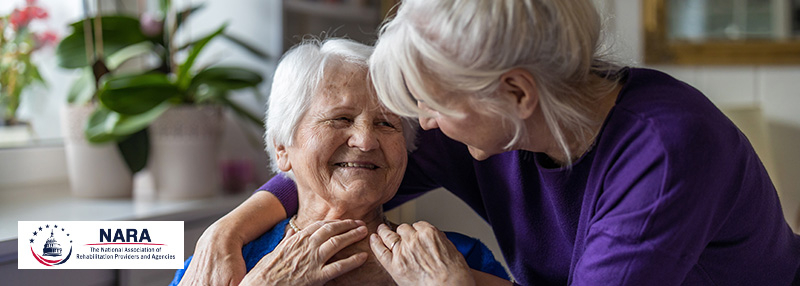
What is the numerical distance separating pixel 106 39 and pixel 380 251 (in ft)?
4.10

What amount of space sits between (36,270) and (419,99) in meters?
0.84

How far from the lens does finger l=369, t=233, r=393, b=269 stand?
0.95 metres

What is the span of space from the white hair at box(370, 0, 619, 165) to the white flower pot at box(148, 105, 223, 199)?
106 centimetres

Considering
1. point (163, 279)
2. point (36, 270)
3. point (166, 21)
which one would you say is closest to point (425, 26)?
point (36, 270)

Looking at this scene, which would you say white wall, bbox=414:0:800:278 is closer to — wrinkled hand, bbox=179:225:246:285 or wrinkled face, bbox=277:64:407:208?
wrinkled face, bbox=277:64:407:208

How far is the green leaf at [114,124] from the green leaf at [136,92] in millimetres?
27

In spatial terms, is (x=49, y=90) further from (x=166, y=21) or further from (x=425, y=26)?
(x=425, y=26)

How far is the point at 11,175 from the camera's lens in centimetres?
174

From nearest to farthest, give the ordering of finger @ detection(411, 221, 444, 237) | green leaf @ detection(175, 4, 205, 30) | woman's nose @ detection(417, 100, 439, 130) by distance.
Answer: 1. woman's nose @ detection(417, 100, 439, 130)
2. finger @ detection(411, 221, 444, 237)
3. green leaf @ detection(175, 4, 205, 30)

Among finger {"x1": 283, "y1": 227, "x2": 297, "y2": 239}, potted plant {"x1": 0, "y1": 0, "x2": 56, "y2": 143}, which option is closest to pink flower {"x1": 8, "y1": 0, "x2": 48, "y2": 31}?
potted plant {"x1": 0, "y1": 0, "x2": 56, "y2": 143}

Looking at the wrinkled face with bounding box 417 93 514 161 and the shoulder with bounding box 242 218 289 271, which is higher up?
the wrinkled face with bounding box 417 93 514 161

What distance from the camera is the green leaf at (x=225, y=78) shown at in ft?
5.84

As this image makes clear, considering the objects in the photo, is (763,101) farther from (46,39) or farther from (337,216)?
(46,39)

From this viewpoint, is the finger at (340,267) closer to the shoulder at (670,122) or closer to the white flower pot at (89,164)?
the shoulder at (670,122)
